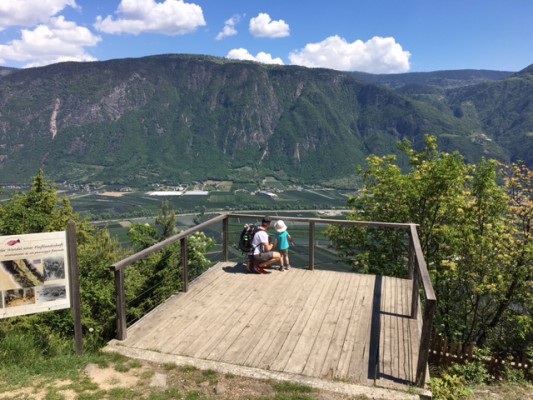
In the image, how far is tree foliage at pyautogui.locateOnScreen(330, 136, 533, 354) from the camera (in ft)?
32.4

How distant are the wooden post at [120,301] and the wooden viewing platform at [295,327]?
110 mm

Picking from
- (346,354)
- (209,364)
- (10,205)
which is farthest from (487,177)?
(10,205)

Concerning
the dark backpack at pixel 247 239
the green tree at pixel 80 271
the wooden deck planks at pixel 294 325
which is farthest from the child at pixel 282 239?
the green tree at pixel 80 271

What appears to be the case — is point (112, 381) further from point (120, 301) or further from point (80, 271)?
point (80, 271)

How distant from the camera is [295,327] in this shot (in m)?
5.44

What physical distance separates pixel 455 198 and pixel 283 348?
7855mm

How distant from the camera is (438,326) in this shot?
32.5 ft

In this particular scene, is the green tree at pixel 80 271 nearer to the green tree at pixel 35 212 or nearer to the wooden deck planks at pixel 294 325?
the green tree at pixel 35 212

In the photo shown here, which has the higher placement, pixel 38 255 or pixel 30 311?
pixel 38 255

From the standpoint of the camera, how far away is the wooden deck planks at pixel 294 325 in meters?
4.58

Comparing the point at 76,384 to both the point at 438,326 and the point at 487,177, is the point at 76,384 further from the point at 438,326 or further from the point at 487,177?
the point at 487,177

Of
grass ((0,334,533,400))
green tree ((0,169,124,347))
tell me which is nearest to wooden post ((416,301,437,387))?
grass ((0,334,533,400))

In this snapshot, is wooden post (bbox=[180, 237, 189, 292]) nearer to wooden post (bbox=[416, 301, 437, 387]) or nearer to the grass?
the grass

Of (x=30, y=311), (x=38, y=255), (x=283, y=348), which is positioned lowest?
(x=283, y=348)
